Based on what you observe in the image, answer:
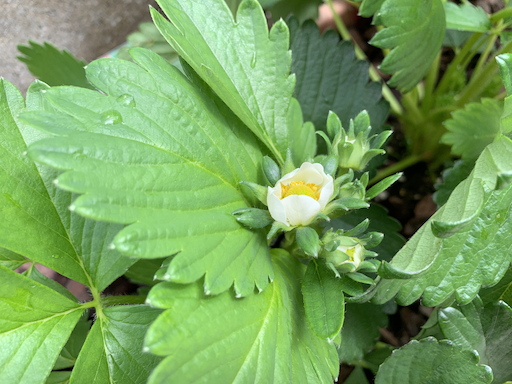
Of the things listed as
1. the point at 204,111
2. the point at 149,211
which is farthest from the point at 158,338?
the point at 204,111

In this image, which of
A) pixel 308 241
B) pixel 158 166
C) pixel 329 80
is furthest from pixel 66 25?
pixel 308 241

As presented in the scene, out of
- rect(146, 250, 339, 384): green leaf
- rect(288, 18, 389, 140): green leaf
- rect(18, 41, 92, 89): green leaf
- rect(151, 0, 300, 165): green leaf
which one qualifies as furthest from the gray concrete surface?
rect(146, 250, 339, 384): green leaf

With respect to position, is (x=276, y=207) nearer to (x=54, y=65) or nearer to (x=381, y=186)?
(x=381, y=186)

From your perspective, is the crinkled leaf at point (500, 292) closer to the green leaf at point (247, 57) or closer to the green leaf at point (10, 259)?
the green leaf at point (247, 57)

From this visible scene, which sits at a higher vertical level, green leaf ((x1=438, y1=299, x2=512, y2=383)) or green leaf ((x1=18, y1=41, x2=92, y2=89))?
green leaf ((x1=18, y1=41, x2=92, y2=89))

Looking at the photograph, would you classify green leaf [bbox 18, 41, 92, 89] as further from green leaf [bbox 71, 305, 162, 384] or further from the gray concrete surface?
green leaf [bbox 71, 305, 162, 384]

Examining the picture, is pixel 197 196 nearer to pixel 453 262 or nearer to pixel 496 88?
pixel 453 262
